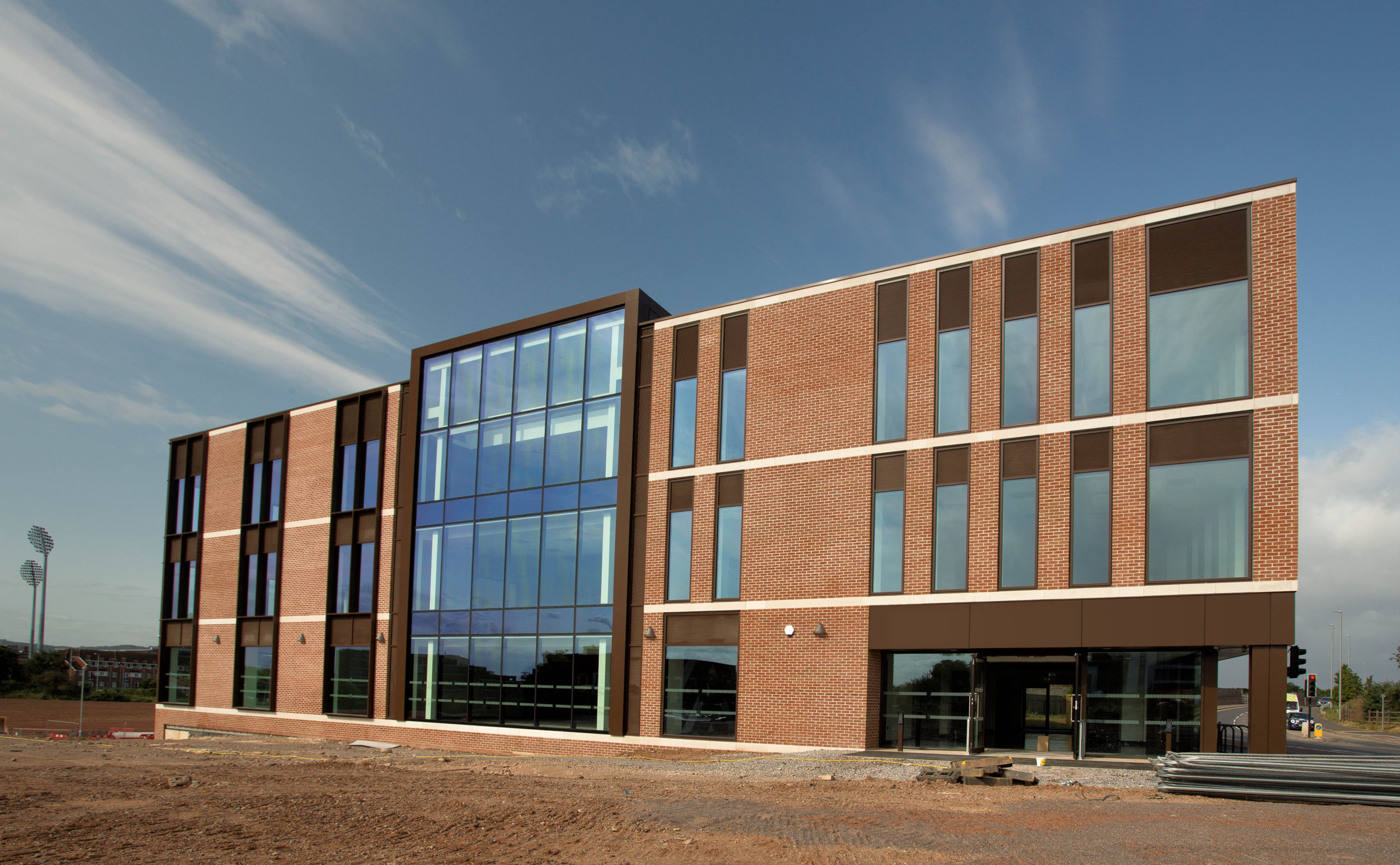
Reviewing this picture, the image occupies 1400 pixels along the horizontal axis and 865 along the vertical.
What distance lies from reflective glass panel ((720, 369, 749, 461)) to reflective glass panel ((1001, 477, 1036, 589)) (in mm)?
6978

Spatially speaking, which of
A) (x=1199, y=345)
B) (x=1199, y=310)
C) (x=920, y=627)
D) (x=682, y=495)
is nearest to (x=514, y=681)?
(x=682, y=495)

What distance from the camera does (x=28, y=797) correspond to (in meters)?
13.2

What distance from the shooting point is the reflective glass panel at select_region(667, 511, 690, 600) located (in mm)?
24188

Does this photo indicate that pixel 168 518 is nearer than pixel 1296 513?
No

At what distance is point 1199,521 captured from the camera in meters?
17.9

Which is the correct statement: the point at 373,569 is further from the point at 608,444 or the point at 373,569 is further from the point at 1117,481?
the point at 1117,481

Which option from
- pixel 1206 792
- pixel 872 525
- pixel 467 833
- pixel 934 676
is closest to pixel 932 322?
pixel 872 525

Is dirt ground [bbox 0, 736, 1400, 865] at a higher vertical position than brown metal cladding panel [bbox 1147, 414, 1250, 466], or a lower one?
lower

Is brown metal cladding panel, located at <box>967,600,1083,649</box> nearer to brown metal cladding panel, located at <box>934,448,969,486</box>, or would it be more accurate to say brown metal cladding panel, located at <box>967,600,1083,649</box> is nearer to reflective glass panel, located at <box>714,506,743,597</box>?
brown metal cladding panel, located at <box>934,448,969,486</box>

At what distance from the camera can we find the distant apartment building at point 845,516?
59.5ft

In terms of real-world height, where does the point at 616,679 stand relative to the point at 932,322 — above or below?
below

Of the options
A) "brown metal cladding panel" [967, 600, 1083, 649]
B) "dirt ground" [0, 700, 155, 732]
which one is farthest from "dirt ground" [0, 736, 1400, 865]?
"dirt ground" [0, 700, 155, 732]

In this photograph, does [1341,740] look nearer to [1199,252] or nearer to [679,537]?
[1199,252]

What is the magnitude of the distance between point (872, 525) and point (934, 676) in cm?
370
